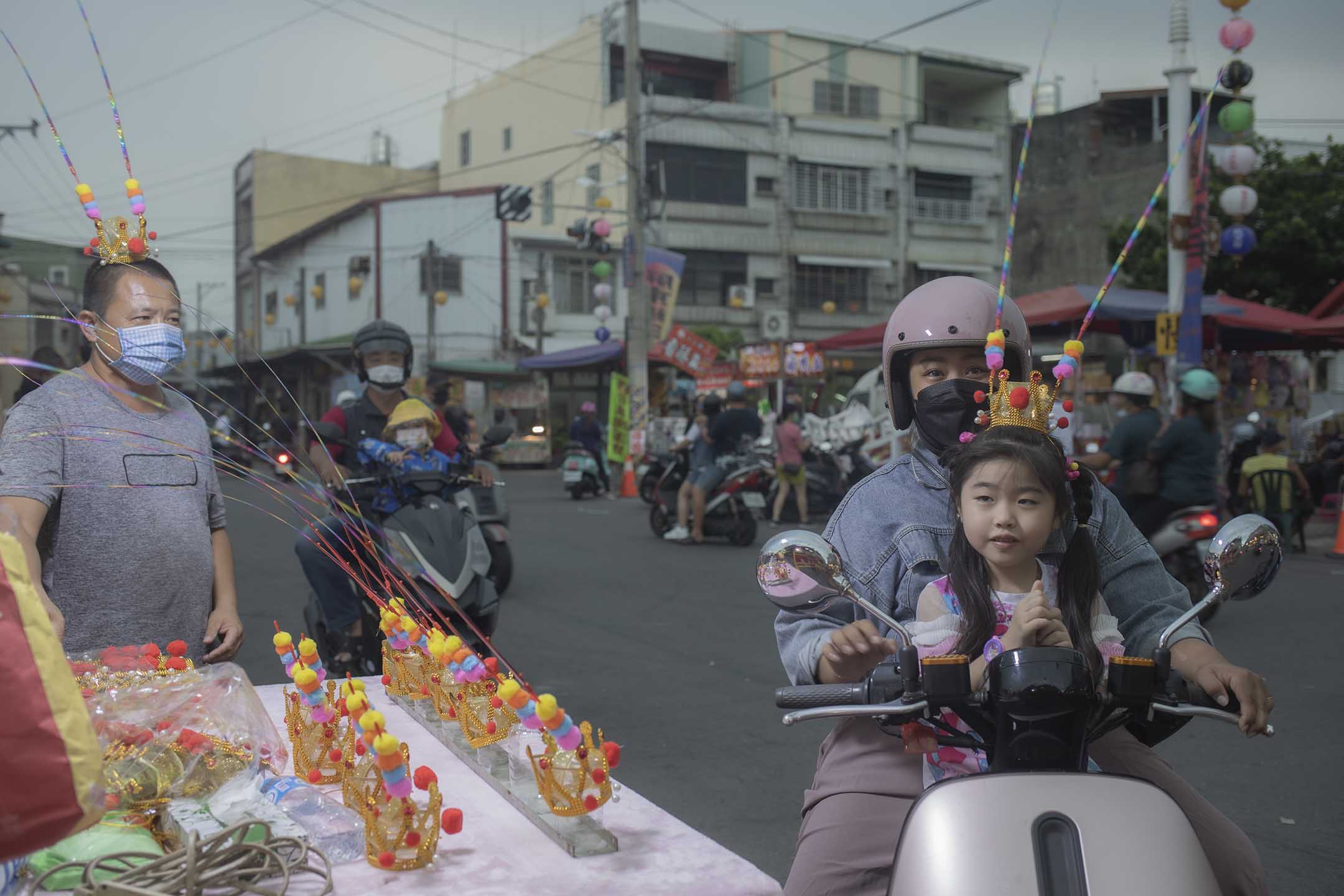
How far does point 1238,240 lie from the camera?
37.1ft

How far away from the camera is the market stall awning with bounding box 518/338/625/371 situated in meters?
24.2

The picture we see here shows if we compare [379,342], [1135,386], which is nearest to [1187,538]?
[1135,386]

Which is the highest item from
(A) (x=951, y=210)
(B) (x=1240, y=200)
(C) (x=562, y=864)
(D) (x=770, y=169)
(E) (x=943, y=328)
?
(D) (x=770, y=169)

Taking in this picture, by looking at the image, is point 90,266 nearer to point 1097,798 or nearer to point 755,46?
point 1097,798

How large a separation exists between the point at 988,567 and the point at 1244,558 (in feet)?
1.19

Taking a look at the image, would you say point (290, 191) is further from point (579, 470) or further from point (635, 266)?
point (579, 470)

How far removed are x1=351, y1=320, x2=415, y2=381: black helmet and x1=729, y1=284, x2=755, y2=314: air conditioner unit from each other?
26.6 metres

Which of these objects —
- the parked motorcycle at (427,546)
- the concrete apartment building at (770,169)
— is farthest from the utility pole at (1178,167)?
the concrete apartment building at (770,169)

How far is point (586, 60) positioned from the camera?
3256cm

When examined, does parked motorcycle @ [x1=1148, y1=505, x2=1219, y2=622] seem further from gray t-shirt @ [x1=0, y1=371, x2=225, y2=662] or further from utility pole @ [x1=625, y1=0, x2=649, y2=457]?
utility pole @ [x1=625, y1=0, x2=649, y2=457]

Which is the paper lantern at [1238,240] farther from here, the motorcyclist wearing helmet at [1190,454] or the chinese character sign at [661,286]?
the chinese character sign at [661,286]

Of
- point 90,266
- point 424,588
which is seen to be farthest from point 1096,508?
point 424,588

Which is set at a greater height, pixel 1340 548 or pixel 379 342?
pixel 379 342

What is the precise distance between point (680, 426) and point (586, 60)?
1716 cm
